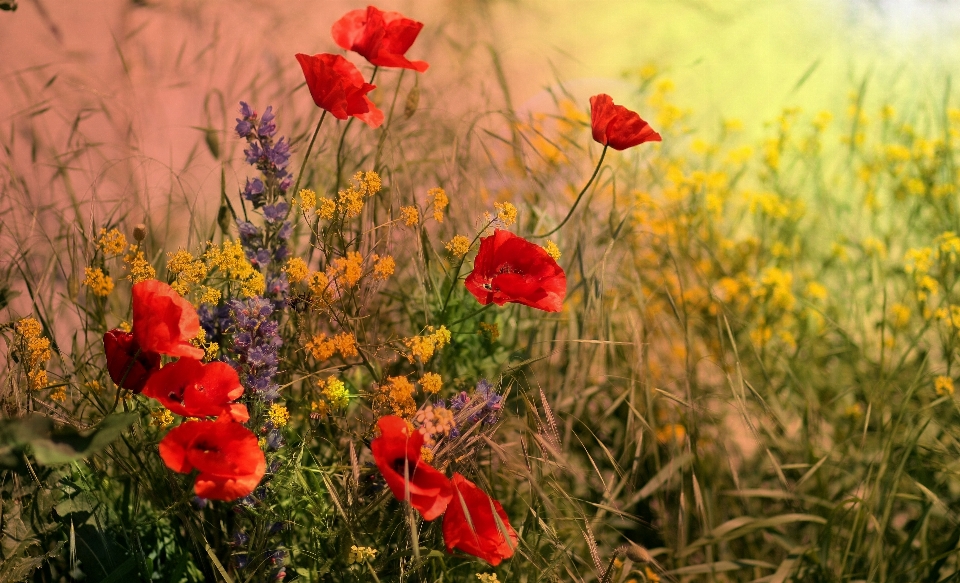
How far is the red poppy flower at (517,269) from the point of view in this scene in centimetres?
83

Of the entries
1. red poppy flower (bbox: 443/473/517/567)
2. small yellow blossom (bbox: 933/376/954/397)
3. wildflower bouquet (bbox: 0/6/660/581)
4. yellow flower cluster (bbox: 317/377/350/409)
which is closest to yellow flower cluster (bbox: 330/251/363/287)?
wildflower bouquet (bbox: 0/6/660/581)

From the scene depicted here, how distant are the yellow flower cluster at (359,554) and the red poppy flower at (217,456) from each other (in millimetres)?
138

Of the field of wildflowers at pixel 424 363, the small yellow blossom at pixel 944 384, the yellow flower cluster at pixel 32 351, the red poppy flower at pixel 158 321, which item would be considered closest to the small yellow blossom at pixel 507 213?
the field of wildflowers at pixel 424 363

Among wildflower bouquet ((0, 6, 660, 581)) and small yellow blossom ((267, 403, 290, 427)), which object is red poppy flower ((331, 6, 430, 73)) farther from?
small yellow blossom ((267, 403, 290, 427))

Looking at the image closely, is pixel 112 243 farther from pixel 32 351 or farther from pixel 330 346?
pixel 330 346

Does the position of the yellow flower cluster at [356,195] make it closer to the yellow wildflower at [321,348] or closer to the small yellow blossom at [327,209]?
the small yellow blossom at [327,209]

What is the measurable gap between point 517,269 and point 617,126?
204 millimetres

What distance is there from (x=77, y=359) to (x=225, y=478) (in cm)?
45

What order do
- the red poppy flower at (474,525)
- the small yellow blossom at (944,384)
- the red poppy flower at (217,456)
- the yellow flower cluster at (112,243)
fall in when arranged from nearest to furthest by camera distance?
Answer: 1. the red poppy flower at (217,456)
2. the red poppy flower at (474,525)
3. the yellow flower cluster at (112,243)
4. the small yellow blossom at (944,384)

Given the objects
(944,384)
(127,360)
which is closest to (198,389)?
(127,360)

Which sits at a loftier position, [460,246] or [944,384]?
[460,246]

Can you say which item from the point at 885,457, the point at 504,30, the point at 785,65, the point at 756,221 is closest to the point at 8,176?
the point at 504,30

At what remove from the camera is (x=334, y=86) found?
0.86 meters

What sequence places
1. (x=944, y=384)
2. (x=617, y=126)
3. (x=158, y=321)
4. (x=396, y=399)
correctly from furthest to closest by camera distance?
(x=944, y=384)
(x=617, y=126)
(x=396, y=399)
(x=158, y=321)
